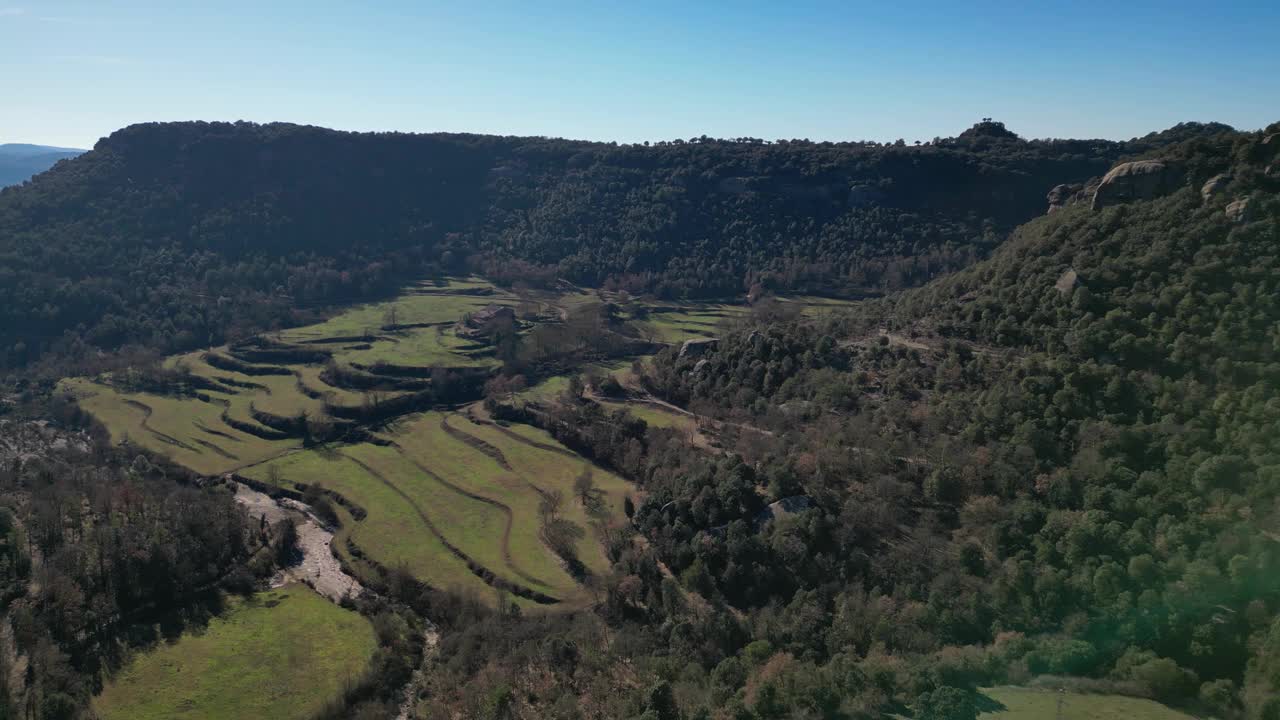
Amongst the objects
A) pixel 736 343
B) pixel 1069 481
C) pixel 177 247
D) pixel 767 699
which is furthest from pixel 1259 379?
pixel 177 247

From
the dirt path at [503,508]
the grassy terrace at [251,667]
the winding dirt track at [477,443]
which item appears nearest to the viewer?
the grassy terrace at [251,667]

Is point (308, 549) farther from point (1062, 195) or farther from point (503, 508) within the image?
point (1062, 195)

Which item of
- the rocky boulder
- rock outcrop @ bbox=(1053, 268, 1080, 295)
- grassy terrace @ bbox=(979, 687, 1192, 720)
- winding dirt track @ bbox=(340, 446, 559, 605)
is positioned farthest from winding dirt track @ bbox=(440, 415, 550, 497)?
the rocky boulder

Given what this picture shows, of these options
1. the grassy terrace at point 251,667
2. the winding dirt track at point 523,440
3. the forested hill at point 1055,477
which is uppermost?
the forested hill at point 1055,477

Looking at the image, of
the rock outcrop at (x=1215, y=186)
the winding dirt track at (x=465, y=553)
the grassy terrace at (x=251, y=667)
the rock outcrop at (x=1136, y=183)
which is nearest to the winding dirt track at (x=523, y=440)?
the winding dirt track at (x=465, y=553)

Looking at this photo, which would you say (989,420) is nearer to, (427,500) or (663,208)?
(427,500)

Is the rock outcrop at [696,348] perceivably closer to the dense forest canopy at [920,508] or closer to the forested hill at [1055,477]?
the dense forest canopy at [920,508]

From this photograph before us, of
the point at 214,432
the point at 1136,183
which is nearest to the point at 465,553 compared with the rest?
the point at 214,432

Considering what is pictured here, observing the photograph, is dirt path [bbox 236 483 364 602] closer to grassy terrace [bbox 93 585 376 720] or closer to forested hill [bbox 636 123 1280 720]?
grassy terrace [bbox 93 585 376 720]
